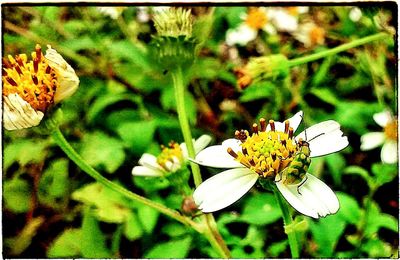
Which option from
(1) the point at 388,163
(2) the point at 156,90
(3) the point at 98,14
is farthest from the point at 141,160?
(1) the point at 388,163

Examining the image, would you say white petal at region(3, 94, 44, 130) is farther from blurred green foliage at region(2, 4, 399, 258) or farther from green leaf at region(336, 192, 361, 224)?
green leaf at region(336, 192, 361, 224)

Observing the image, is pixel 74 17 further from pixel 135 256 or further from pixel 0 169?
pixel 135 256

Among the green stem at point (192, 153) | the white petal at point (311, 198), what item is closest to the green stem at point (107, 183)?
the green stem at point (192, 153)

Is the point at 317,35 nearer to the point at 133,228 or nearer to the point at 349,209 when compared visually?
the point at 349,209

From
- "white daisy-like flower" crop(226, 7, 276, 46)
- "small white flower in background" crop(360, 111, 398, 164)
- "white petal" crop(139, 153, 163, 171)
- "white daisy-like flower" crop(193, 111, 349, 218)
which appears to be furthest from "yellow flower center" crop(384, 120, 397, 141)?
"white petal" crop(139, 153, 163, 171)

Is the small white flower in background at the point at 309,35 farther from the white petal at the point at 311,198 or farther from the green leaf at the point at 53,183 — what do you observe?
the green leaf at the point at 53,183
